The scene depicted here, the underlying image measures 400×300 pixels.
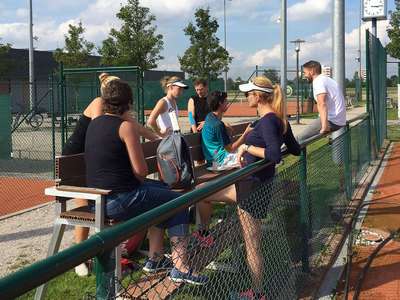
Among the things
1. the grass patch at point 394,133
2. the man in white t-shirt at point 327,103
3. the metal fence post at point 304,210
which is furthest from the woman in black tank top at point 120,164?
the grass patch at point 394,133

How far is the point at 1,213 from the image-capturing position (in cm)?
780

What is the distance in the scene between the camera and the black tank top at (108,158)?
3809 mm

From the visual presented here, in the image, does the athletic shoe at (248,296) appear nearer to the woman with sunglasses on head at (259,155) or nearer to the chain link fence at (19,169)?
the woman with sunglasses on head at (259,155)

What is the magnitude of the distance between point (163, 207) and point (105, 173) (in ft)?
5.67

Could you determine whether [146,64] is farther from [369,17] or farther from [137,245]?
[137,245]

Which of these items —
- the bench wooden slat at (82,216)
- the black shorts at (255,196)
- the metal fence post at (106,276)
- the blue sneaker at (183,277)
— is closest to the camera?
the metal fence post at (106,276)

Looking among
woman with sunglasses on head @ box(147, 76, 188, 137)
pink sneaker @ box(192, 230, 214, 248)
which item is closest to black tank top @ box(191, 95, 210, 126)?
woman with sunglasses on head @ box(147, 76, 188, 137)

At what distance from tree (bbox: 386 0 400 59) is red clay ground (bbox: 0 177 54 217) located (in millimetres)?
25954

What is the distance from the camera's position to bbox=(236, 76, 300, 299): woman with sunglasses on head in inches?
143

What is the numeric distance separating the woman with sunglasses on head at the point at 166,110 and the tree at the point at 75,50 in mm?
29875

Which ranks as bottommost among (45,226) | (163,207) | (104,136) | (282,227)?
(45,226)

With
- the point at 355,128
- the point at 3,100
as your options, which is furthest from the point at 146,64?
the point at 355,128

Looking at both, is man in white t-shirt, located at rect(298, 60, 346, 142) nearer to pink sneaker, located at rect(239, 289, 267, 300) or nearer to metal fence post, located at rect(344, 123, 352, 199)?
metal fence post, located at rect(344, 123, 352, 199)

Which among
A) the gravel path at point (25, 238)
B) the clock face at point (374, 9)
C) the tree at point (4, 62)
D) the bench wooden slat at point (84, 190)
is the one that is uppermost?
Result: the tree at point (4, 62)
